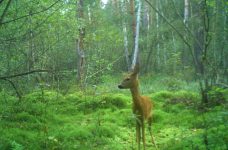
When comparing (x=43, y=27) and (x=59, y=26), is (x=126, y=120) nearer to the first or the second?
(x=43, y=27)

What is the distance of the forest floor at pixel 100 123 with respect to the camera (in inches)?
249

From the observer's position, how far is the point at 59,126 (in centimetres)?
805

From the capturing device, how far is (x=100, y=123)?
8625mm

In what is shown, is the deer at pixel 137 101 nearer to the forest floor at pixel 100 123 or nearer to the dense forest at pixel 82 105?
the dense forest at pixel 82 105

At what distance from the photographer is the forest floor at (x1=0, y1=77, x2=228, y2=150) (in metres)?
6.31

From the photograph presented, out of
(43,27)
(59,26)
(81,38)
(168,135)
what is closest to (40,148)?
(168,135)

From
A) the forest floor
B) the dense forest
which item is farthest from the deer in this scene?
the forest floor

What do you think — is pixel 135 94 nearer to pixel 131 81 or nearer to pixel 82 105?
pixel 131 81

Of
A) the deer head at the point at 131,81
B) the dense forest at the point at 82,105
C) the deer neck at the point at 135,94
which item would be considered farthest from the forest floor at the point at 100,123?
the deer head at the point at 131,81

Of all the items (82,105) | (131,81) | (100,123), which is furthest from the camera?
(82,105)

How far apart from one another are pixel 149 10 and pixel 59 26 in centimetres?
2264

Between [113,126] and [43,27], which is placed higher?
[43,27]

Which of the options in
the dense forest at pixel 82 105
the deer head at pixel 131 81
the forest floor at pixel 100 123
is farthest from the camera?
the deer head at pixel 131 81

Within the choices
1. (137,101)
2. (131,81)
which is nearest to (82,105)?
(137,101)
